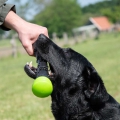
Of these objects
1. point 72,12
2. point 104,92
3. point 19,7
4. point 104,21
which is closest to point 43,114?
point 104,92

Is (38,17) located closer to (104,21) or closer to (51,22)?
(51,22)

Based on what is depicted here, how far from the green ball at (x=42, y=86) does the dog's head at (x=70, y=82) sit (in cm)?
15

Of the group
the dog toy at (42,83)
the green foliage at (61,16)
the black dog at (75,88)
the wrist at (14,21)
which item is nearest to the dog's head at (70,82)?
the black dog at (75,88)

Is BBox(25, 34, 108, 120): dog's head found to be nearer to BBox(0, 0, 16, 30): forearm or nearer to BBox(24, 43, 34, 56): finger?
BBox(24, 43, 34, 56): finger

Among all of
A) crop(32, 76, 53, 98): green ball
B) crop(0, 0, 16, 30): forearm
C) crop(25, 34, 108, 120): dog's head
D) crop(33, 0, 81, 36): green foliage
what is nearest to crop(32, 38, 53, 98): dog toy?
crop(32, 76, 53, 98): green ball

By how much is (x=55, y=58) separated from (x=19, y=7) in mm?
57914

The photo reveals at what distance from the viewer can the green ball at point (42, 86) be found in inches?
144

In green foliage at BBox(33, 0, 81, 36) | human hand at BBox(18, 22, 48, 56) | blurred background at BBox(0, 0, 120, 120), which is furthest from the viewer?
green foliage at BBox(33, 0, 81, 36)

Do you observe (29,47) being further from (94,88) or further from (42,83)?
(94,88)

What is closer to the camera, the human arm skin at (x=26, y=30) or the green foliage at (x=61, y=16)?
the human arm skin at (x=26, y=30)

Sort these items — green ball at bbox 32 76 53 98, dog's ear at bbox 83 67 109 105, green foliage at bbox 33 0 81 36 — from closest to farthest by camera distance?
dog's ear at bbox 83 67 109 105
green ball at bbox 32 76 53 98
green foliage at bbox 33 0 81 36

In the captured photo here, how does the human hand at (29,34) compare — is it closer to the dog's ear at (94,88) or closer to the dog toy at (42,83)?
the dog toy at (42,83)

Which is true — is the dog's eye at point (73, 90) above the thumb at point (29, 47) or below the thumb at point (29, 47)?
below

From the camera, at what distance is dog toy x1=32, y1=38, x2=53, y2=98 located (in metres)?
3.66
